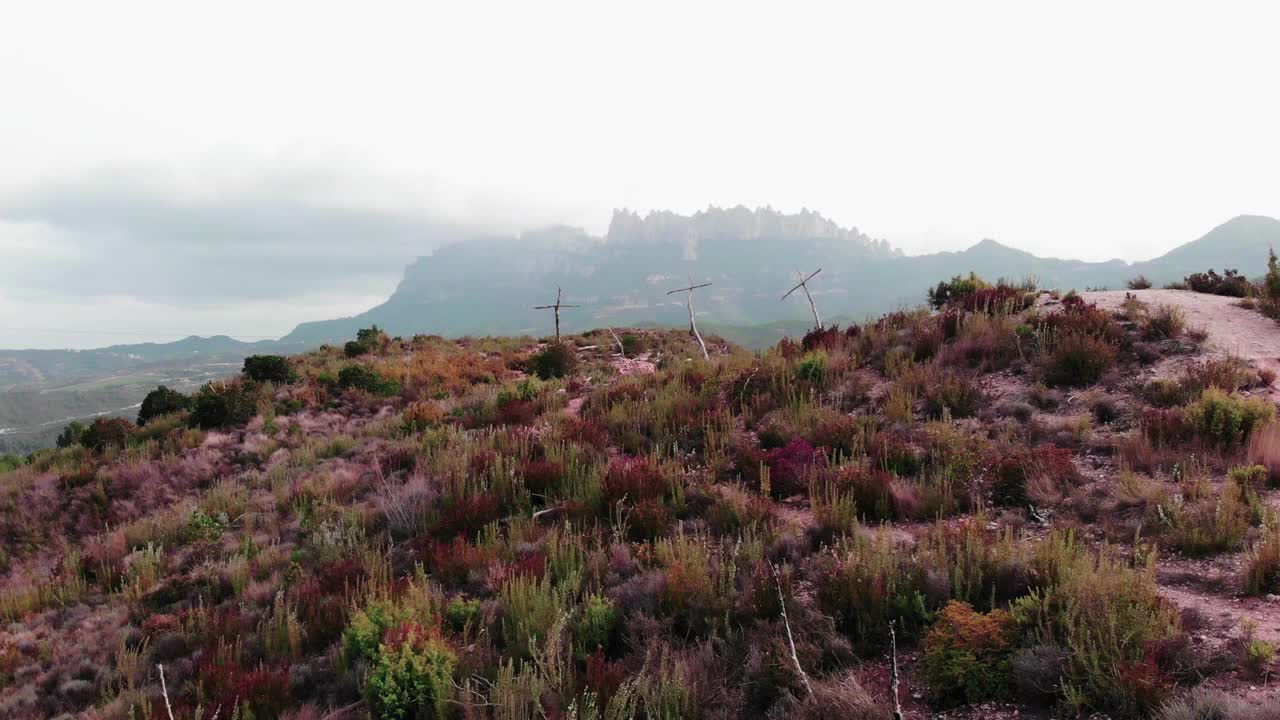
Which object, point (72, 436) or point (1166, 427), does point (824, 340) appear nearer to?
point (1166, 427)

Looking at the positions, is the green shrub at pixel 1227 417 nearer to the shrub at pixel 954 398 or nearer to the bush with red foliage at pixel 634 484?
the shrub at pixel 954 398

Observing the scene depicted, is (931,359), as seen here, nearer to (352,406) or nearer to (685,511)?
(685,511)

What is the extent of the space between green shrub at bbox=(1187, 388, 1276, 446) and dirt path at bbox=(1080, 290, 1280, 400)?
1.47 meters

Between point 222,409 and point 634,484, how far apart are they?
48.1ft

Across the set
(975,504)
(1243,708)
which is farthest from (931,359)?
(1243,708)

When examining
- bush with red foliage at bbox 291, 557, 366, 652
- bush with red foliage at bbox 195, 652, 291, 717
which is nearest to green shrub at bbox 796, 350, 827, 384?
bush with red foliage at bbox 291, 557, 366, 652

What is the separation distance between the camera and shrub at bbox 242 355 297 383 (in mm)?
20859

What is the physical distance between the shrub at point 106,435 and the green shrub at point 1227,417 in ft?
71.9

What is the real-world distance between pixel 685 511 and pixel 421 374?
1606 cm

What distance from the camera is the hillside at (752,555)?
352 centimetres

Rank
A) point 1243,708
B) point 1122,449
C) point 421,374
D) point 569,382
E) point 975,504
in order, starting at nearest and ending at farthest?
1. point 1243,708
2. point 975,504
3. point 1122,449
4. point 569,382
5. point 421,374

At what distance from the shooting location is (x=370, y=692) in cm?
408

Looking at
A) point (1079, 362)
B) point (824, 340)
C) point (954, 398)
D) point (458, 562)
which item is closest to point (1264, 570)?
point (954, 398)

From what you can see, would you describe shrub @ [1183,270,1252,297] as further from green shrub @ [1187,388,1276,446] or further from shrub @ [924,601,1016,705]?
shrub @ [924,601,1016,705]
